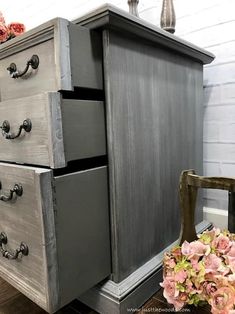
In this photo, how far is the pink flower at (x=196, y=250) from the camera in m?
0.60

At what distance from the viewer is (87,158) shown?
0.65m

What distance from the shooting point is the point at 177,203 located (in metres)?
0.91

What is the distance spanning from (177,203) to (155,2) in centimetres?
81

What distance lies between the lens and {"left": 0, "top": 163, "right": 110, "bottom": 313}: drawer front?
1.84 ft

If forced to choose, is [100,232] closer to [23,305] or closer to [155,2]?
[23,305]

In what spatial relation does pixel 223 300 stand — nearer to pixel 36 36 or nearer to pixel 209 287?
pixel 209 287

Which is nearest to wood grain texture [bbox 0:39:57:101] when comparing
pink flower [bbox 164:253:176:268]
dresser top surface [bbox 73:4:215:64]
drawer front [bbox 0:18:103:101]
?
drawer front [bbox 0:18:103:101]

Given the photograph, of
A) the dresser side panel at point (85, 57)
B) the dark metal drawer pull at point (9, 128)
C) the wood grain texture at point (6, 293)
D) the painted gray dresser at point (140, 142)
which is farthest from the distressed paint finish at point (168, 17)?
the wood grain texture at point (6, 293)

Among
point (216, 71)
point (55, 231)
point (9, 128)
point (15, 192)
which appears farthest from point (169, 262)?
point (216, 71)

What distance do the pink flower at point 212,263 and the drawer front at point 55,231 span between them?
241 mm

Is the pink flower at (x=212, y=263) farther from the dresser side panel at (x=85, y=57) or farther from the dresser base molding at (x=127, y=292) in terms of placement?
the dresser side panel at (x=85, y=57)

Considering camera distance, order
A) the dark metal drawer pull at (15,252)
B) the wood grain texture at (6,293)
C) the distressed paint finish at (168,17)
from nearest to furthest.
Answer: the dark metal drawer pull at (15,252), the wood grain texture at (6,293), the distressed paint finish at (168,17)

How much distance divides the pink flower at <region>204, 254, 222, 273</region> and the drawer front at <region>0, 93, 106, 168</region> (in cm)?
33

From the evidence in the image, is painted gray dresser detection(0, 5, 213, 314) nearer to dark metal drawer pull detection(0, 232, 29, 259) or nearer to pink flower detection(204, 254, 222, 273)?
dark metal drawer pull detection(0, 232, 29, 259)
